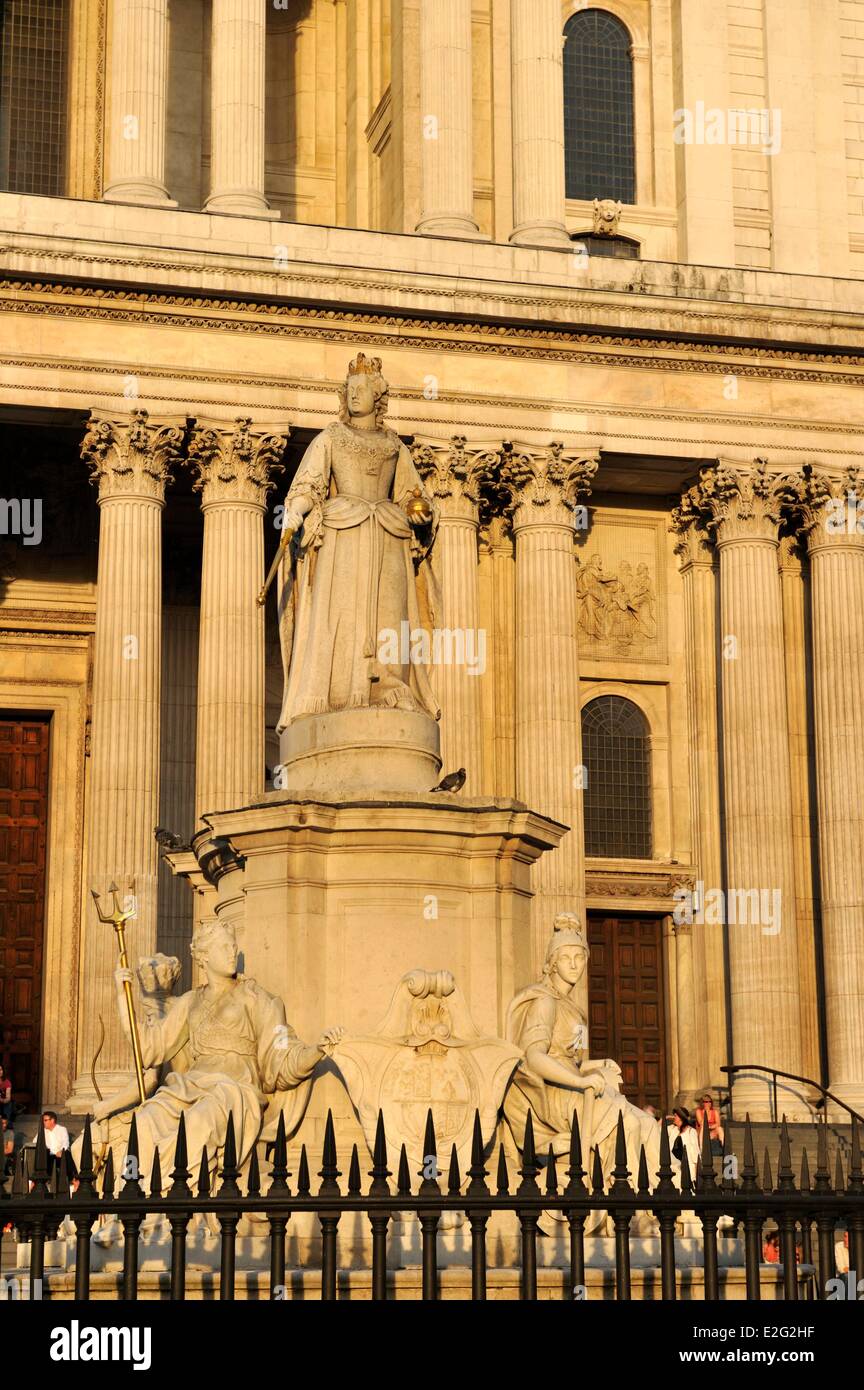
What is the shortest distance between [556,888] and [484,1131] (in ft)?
72.2

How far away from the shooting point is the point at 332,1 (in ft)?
148

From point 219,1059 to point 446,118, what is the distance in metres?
28.5

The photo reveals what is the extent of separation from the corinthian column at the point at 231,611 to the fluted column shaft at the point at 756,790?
8252 mm

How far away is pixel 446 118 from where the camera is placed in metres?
39.3

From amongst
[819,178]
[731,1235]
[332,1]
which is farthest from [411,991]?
[332,1]

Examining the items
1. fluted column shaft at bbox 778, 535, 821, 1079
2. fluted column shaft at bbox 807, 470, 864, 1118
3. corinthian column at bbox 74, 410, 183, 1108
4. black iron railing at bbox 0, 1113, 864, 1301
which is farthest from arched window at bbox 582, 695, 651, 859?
black iron railing at bbox 0, 1113, 864, 1301

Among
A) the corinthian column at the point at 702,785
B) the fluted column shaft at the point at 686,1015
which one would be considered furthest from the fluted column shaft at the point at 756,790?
the fluted column shaft at the point at 686,1015

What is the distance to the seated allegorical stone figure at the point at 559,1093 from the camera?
46.6ft

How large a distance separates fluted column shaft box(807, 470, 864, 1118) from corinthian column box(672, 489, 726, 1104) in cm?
191

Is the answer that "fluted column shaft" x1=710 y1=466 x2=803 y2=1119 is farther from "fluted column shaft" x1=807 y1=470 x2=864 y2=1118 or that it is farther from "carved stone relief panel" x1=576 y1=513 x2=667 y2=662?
"carved stone relief panel" x1=576 y1=513 x2=667 y2=662

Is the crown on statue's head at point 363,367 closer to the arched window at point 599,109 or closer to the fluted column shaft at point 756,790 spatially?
the fluted column shaft at point 756,790

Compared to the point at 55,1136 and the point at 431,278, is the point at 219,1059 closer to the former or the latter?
the point at 55,1136

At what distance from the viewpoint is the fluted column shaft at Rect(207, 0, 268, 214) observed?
1480 inches
